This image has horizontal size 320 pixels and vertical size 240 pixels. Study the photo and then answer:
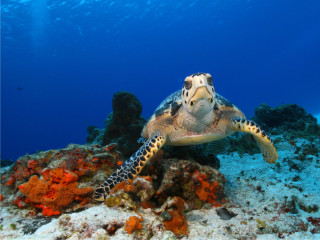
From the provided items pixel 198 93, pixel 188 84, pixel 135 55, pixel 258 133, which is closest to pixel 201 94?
pixel 198 93

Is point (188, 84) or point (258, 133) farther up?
point (188, 84)

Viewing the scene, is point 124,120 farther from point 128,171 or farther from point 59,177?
point 59,177

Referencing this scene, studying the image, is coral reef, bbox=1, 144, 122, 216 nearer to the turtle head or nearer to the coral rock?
the coral rock

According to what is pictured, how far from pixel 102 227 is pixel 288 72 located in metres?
135

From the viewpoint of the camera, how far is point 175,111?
4.33m

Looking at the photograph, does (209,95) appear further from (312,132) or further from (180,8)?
(180,8)

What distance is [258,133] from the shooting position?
3.72m

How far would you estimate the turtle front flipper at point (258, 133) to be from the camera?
146 inches

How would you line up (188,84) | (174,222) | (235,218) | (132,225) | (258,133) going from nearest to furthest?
1. (132,225)
2. (174,222)
3. (235,218)
4. (188,84)
5. (258,133)

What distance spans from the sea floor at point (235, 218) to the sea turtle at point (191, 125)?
0.65 m

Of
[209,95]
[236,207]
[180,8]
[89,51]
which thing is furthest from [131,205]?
[89,51]

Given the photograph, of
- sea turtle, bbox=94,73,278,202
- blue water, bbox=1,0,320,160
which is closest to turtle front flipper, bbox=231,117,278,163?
sea turtle, bbox=94,73,278,202

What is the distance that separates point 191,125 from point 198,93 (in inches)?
38.0

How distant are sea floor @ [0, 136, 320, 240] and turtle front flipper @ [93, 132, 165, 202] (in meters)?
0.38
